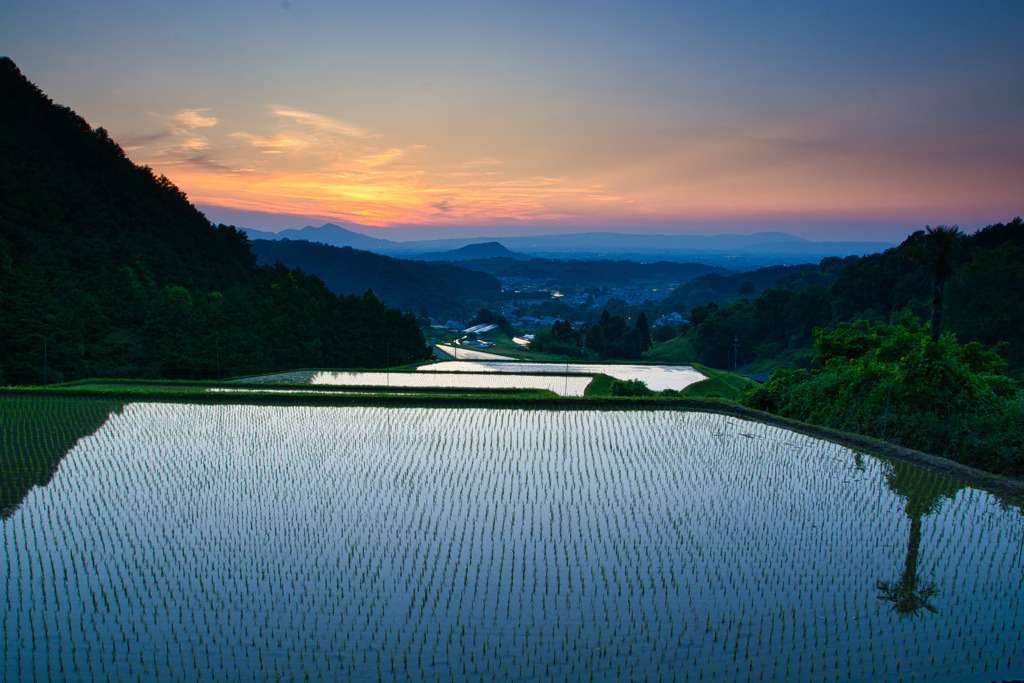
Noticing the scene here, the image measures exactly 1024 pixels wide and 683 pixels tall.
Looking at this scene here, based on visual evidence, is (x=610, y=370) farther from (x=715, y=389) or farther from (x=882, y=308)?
(x=882, y=308)

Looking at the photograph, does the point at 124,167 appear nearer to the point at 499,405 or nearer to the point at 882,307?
the point at 499,405

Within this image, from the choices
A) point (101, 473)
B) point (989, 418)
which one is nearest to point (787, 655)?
point (989, 418)

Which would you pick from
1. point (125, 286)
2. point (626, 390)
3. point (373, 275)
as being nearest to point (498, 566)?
point (626, 390)

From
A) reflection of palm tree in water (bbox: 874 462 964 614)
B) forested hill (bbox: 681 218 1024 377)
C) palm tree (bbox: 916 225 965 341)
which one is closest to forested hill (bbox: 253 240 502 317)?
forested hill (bbox: 681 218 1024 377)

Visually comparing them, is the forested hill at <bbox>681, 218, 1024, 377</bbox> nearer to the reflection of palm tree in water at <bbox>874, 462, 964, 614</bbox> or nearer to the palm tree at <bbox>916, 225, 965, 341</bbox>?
the palm tree at <bbox>916, 225, 965, 341</bbox>

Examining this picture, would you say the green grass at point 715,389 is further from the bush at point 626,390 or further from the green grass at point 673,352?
the green grass at point 673,352

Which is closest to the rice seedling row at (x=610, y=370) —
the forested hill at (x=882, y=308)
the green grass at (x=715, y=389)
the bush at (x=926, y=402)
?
the green grass at (x=715, y=389)

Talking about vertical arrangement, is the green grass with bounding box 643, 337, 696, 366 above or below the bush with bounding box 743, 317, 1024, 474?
below
